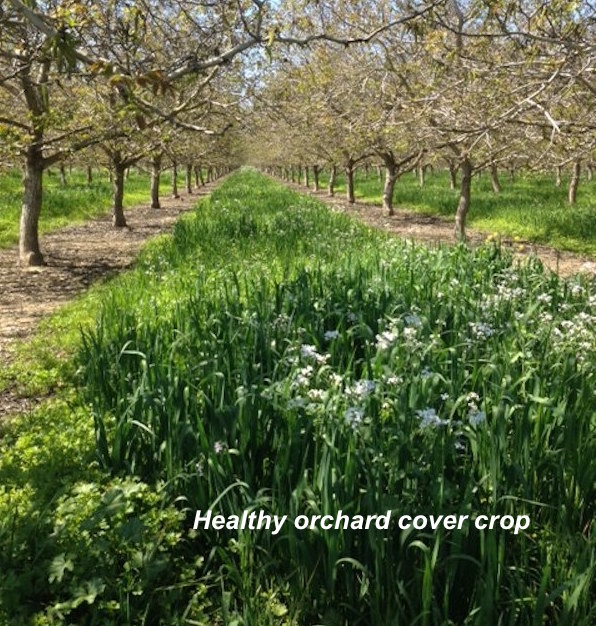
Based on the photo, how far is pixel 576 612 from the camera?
207 cm

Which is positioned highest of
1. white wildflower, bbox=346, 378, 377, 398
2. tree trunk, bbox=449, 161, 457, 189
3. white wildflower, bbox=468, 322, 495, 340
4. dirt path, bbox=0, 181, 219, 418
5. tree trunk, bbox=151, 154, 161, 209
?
tree trunk, bbox=449, 161, 457, 189

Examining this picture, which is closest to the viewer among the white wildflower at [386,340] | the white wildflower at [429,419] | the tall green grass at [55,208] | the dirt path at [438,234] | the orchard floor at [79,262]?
the white wildflower at [429,419]

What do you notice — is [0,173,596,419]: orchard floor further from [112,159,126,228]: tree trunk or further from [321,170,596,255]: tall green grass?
[321,170,596,255]: tall green grass

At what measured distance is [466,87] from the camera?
8828 millimetres

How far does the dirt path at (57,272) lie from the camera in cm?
684

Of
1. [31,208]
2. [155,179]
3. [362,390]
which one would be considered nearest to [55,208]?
[155,179]

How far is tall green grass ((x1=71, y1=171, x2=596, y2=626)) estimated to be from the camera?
2236 millimetres

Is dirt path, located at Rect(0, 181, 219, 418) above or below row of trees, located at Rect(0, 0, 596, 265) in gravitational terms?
below

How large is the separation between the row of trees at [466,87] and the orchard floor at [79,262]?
66.1 inches

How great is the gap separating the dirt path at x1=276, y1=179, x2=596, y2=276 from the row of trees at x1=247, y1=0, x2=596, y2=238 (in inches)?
34.3

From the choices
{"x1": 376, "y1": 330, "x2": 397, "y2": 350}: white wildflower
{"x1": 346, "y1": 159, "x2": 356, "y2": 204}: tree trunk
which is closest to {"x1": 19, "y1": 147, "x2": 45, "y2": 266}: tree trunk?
{"x1": 376, "y1": 330, "x2": 397, "y2": 350}: white wildflower

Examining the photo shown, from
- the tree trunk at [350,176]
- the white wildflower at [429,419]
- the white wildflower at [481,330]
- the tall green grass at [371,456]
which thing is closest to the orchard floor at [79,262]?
the tall green grass at [371,456]

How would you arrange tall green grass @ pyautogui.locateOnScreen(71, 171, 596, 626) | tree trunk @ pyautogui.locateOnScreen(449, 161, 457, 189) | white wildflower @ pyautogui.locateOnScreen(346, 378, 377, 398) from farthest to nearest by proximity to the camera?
tree trunk @ pyautogui.locateOnScreen(449, 161, 457, 189), white wildflower @ pyautogui.locateOnScreen(346, 378, 377, 398), tall green grass @ pyautogui.locateOnScreen(71, 171, 596, 626)

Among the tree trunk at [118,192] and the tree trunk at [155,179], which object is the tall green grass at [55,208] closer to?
the tree trunk at [118,192]
